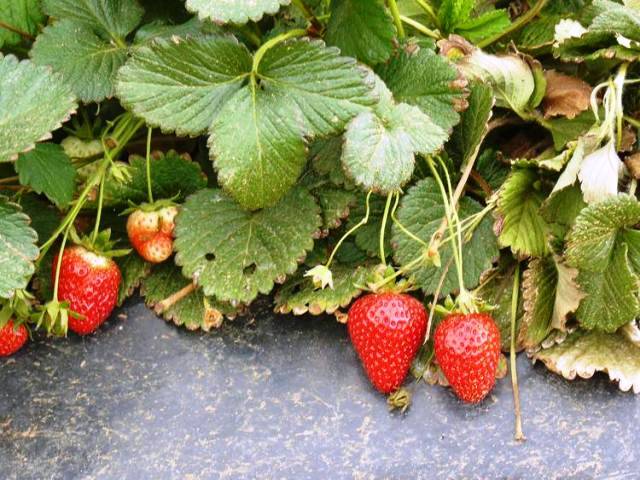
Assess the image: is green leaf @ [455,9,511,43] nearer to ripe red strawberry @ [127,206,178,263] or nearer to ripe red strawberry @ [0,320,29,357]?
ripe red strawberry @ [127,206,178,263]

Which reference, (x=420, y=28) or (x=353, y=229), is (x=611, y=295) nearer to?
(x=353, y=229)

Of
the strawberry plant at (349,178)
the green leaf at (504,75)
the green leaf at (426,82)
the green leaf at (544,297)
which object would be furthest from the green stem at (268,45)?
the green leaf at (544,297)

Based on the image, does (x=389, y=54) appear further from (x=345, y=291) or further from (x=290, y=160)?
(x=345, y=291)

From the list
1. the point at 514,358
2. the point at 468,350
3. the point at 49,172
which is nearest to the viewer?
the point at 468,350

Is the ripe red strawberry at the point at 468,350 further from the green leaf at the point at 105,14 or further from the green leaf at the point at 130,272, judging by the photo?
the green leaf at the point at 105,14

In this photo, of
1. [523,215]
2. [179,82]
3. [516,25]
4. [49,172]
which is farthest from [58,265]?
[516,25]

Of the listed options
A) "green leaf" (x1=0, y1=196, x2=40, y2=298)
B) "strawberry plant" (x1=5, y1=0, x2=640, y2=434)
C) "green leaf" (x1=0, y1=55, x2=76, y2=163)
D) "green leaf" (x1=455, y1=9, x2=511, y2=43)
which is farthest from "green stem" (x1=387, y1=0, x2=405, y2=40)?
"green leaf" (x1=0, y1=196, x2=40, y2=298)
